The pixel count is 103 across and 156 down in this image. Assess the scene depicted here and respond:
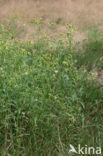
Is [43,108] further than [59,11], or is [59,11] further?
[59,11]

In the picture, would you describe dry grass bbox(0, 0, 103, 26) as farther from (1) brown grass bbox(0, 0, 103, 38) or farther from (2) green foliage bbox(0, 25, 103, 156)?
(2) green foliage bbox(0, 25, 103, 156)

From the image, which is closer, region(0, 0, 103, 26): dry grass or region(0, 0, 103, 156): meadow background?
region(0, 0, 103, 156): meadow background

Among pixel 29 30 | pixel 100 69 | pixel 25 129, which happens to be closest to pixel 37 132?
pixel 25 129

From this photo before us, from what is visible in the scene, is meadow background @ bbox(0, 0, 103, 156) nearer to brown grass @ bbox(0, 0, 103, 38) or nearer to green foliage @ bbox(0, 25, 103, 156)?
green foliage @ bbox(0, 25, 103, 156)

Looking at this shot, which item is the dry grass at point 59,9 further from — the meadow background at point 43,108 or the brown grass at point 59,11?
Answer: the meadow background at point 43,108

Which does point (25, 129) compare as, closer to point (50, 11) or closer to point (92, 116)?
point (92, 116)

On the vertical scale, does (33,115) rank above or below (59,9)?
below

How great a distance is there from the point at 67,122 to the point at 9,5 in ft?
13.2

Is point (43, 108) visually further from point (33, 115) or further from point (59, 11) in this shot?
point (59, 11)

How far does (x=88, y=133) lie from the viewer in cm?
367

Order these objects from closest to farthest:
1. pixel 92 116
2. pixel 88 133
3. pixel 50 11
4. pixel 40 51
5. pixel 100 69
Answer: pixel 88 133 < pixel 92 116 < pixel 40 51 < pixel 100 69 < pixel 50 11

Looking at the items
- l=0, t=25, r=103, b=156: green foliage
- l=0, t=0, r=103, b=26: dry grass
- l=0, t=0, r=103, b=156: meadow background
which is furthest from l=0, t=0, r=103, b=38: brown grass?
l=0, t=25, r=103, b=156: green foliage

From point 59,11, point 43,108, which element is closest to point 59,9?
point 59,11

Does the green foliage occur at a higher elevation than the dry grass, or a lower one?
lower
